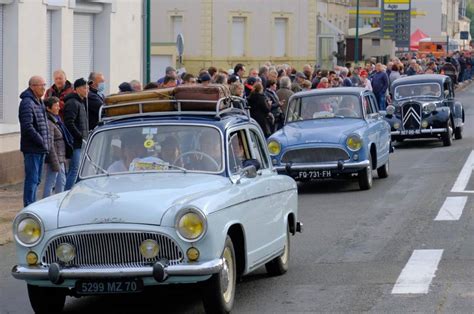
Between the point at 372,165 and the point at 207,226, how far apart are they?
38.4 ft

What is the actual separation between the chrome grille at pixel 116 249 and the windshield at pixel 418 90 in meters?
21.1

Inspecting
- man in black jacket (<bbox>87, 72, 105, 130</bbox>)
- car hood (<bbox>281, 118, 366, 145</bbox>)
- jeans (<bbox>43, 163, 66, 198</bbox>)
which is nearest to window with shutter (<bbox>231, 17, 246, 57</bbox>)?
car hood (<bbox>281, 118, 366, 145</bbox>)

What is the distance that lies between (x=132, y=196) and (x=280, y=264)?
254 centimetres

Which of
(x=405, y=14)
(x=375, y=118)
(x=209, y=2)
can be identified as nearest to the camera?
(x=375, y=118)

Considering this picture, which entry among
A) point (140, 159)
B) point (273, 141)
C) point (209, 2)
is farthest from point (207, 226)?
point (209, 2)

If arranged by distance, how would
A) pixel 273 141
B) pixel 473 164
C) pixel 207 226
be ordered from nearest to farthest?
pixel 207 226 < pixel 273 141 < pixel 473 164

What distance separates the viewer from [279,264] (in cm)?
Answer: 1184

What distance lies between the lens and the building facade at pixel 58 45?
21.5 meters

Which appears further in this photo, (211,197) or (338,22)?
(338,22)

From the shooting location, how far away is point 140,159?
1080cm

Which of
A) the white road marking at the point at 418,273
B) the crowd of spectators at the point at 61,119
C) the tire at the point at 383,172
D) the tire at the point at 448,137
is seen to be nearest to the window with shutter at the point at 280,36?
the tire at the point at 448,137

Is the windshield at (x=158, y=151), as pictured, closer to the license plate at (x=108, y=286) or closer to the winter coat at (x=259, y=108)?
the license plate at (x=108, y=286)

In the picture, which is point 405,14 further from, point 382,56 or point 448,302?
point 448,302

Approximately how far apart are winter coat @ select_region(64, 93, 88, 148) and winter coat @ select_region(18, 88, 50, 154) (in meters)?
1.18
